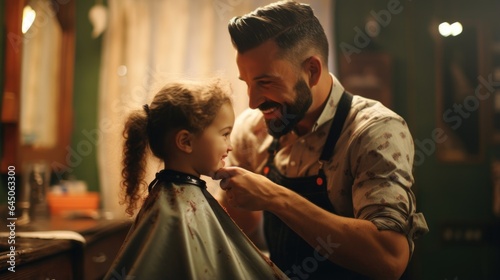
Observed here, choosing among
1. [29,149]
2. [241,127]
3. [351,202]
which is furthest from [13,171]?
[351,202]

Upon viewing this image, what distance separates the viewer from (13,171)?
2.38m

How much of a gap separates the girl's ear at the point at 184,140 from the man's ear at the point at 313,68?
48 centimetres

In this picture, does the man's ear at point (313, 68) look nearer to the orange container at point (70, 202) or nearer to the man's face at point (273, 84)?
the man's face at point (273, 84)

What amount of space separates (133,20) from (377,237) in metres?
2.48

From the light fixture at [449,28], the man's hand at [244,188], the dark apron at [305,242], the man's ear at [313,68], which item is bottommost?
the dark apron at [305,242]

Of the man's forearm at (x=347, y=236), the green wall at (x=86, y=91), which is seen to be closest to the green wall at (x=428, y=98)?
the green wall at (x=86, y=91)

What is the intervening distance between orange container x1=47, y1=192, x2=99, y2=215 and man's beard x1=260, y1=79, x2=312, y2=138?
1.63 meters

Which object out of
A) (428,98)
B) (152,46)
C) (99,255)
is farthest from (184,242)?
(428,98)

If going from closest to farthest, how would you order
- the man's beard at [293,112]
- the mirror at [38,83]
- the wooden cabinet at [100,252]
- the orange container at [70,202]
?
the man's beard at [293,112]
the wooden cabinet at [100,252]
the mirror at [38,83]
the orange container at [70,202]

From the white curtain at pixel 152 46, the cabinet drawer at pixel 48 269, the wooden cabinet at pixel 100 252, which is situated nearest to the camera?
the cabinet drawer at pixel 48 269

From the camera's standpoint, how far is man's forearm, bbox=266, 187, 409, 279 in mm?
1356

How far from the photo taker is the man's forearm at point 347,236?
136cm

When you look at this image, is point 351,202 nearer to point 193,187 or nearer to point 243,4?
point 193,187

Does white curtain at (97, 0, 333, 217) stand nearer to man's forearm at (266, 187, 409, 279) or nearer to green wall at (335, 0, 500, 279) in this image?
green wall at (335, 0, 500, 279)
